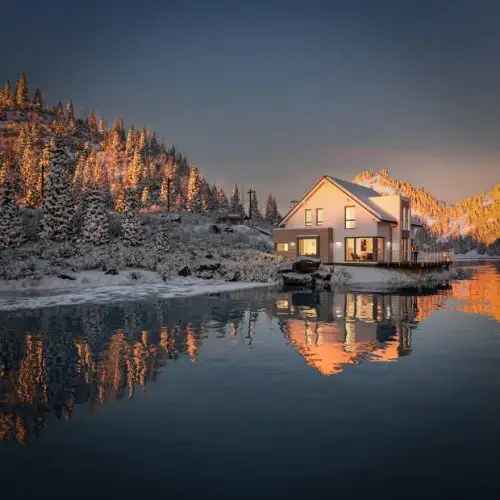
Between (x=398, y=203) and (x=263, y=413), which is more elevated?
(x=398, y=203)

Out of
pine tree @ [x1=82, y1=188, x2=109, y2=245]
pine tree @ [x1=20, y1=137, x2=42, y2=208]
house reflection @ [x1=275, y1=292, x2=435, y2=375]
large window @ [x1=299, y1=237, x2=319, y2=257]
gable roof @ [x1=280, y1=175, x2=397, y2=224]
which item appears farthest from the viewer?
pine tree @ [x1=20, y1=137, x2=42, y2=208]

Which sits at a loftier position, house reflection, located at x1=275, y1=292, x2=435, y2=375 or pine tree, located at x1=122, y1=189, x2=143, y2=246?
pine tree, located at x1=122, y1=189, x2=143, y2=246

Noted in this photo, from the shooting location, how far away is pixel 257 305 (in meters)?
19.7

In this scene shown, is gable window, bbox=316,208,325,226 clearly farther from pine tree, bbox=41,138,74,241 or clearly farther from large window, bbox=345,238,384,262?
pine tree, bbox=41,138,74,241

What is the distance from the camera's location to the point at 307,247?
150ft

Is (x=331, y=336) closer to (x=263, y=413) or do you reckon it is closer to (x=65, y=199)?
(x=263, y=413)

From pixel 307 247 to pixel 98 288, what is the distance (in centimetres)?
2579

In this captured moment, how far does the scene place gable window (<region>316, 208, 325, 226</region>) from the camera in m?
43.0

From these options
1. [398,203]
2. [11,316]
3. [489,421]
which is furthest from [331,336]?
[398,203]

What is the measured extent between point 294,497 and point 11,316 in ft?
49.0

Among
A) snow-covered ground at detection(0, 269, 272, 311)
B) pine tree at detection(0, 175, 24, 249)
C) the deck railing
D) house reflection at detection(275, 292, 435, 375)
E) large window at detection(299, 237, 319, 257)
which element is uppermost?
pine tree at detection(0, 175, 24, 249)

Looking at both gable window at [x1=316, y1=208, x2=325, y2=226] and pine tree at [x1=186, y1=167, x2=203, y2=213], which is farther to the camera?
pine tree at [x1=186, y1=167, x2=203, y2=213]

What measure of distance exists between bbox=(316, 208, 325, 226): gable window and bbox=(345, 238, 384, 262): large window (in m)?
3.47

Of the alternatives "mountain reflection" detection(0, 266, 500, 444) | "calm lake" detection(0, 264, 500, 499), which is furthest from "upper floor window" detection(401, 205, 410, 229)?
"calm lake" detection(0, 264, 500, 499)
